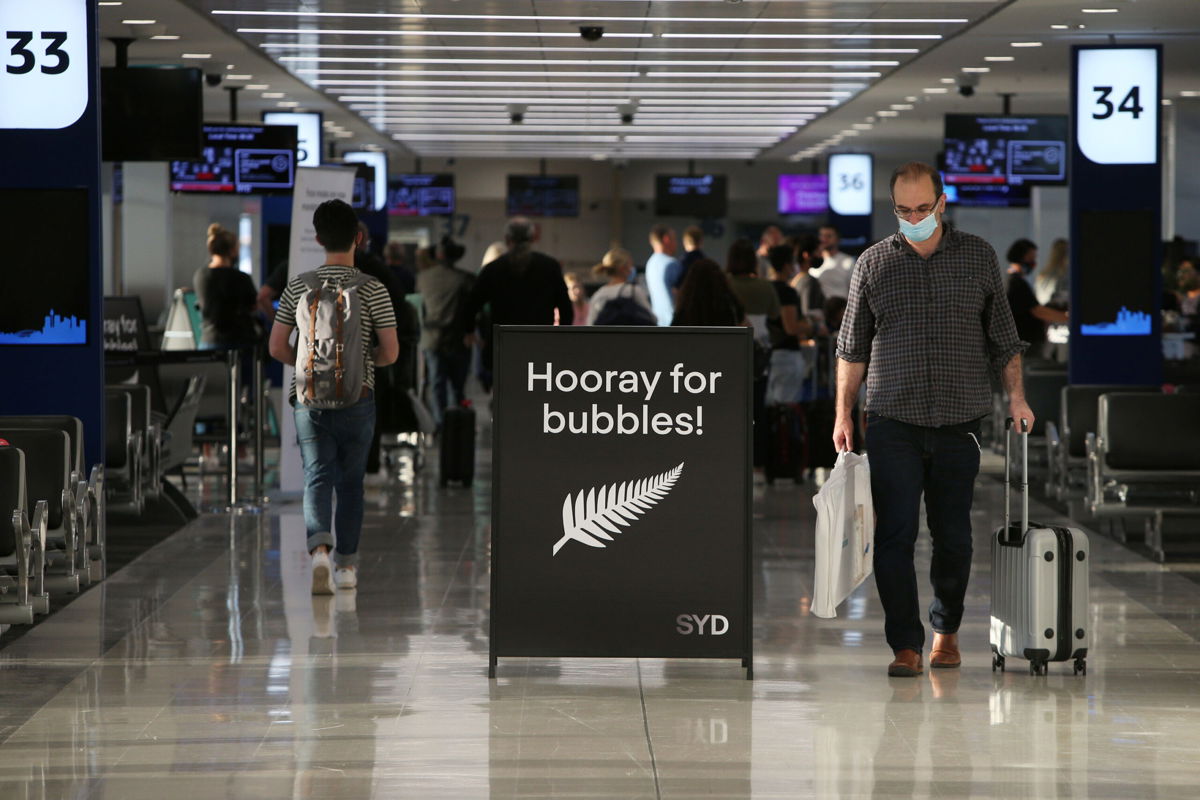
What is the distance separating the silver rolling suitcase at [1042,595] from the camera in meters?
5.28

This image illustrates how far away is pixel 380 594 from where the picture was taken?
704cm

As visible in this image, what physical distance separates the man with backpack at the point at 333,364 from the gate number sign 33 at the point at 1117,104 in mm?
6349

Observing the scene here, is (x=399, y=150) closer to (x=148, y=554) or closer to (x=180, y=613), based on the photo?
(x=148, y=554)

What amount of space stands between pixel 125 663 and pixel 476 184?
2725cm

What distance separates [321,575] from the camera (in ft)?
22.6

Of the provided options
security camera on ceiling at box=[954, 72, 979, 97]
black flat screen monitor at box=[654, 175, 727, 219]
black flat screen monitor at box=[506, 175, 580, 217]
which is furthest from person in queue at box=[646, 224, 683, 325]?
black flat screen monitor at box=[506, 175, 580, 217]

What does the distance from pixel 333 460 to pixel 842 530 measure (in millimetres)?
2439

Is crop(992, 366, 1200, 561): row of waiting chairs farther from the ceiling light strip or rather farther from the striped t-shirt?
the striped t-shirt

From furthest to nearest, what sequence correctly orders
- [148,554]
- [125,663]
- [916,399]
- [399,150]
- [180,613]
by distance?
[399,150]
[148,554]
[180,613]
[125,663]
[916,399]

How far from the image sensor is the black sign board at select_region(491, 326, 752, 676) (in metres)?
5.16

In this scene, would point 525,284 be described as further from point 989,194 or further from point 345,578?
point 989,194

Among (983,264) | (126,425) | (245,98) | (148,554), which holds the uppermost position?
(245,98)

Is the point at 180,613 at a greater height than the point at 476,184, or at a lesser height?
lesser

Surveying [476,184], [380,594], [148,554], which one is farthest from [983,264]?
[476,184]
